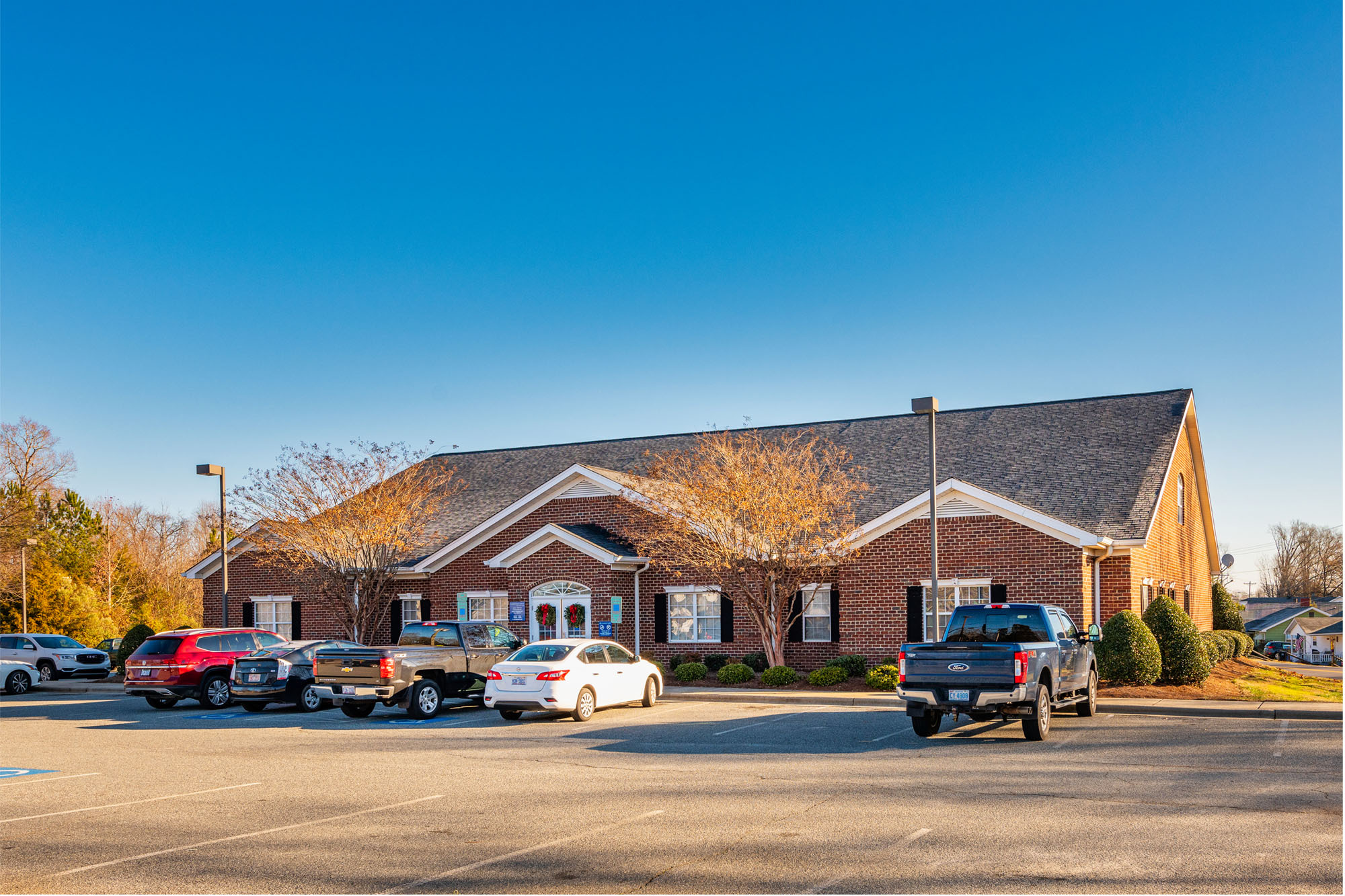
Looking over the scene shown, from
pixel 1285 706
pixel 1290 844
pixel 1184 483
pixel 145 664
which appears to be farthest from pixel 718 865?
pixel 1184 483

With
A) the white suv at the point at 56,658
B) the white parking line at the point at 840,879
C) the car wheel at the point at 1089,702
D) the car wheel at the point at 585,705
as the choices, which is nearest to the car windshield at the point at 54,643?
the white suv at the point at 56,658

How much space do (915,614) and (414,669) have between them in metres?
12.0

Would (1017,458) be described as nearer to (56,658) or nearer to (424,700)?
(424,700)

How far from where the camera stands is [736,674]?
85.4 feet

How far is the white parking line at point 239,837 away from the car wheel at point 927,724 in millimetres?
7475

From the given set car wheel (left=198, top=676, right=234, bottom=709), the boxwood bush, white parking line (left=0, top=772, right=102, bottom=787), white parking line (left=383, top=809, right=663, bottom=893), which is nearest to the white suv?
car wheel (left=198, top=676, right=234, bottom=709)

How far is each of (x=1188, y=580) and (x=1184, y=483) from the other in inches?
114

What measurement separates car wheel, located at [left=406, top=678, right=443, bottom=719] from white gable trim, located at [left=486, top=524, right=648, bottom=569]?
352 inches

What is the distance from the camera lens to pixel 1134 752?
14.4 metres

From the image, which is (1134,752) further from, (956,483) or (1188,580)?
(1188,580)

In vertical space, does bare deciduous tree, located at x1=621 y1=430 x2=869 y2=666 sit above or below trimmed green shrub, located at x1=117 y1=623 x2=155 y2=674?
above

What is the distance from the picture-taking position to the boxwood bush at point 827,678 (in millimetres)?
24891

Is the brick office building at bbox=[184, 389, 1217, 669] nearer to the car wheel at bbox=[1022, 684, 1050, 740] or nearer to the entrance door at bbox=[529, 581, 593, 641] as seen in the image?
the entrance door at bbox=[529, 581, 593, 641]

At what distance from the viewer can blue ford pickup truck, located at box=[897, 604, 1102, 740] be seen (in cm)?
1547
